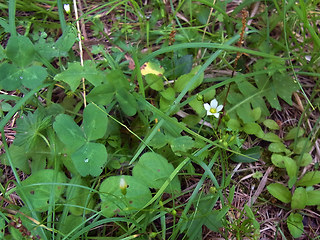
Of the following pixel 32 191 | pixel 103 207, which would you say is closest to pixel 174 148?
pixel 103 207

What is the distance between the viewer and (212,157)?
1.97 m

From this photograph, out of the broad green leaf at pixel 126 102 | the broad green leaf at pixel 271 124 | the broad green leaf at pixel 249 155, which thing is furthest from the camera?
the broad green leaf at pixel 271 124

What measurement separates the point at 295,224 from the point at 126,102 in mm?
1290

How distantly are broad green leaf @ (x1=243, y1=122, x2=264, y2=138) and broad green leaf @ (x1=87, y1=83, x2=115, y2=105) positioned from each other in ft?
3.00

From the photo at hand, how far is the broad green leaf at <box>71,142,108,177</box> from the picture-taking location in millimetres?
1747

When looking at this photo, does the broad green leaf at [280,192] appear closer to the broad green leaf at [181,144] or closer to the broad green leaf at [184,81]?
the broad green leaf at [181,144]

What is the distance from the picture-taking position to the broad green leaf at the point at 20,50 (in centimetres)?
189

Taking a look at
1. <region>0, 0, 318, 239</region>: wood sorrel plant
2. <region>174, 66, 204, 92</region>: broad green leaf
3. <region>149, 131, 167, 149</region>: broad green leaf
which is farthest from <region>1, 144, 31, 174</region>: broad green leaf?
<region>174, 66, 204, 92</region>: broad green leaf

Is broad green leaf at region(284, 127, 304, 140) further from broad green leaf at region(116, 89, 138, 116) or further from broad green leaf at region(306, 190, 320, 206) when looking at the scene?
broad green leaf at region(116, 89, 138, 116)

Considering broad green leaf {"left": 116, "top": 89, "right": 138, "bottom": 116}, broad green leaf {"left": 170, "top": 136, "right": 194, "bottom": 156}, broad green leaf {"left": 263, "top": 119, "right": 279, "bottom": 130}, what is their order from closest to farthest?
broad green leaf {"left": 170, "top": 136, "right": 194, "bottom": 156}, broad green leaf {"left": 116, "top": 89, "right": 138, "bottom": 116}, broad green leaf {"left": 263, "top": 119, "right": 279, "bottom": 130}

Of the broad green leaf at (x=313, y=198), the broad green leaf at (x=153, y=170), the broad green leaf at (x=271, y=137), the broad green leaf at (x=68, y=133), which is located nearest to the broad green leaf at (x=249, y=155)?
the broad green leaf at (x=271, y=137)

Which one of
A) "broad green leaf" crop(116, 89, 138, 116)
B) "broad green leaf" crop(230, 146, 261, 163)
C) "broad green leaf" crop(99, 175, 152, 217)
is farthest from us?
"broad green leaf" crop(230, 146, 261, 163)

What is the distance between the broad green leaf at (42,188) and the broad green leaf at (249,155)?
1.10 metres

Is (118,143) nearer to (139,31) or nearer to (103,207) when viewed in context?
(103,207)
